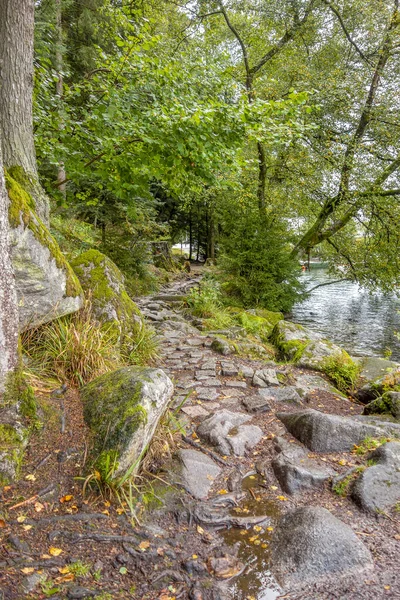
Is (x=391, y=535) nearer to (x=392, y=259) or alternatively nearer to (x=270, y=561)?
(x=270, y=561)

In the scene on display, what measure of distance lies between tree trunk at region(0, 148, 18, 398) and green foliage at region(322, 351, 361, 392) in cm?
489

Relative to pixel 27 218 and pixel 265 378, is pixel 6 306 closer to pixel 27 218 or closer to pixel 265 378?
pixel 27 218

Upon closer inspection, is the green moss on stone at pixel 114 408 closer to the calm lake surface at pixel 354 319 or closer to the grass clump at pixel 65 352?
the grass clump at pixel 65 352

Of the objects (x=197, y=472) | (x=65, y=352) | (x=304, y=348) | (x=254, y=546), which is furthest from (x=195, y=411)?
(x=304, y=348)

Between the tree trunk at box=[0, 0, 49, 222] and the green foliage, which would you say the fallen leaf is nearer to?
the tree trunk at box=[0, 0, 49, 222]

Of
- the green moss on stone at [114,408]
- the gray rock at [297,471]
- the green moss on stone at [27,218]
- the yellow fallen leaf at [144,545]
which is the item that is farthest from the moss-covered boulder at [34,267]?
the gray rock at [297,471]

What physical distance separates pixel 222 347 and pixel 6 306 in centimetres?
415

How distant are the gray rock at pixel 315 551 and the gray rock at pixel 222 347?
368 centimetres

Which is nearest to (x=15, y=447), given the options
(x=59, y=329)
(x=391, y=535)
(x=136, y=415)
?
(x=136, y=415)

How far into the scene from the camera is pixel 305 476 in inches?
118

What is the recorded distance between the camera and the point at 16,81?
153 inches

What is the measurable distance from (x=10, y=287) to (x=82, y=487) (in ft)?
5.02

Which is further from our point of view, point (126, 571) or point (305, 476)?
point (305, 476)

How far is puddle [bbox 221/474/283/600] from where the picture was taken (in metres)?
2.04
